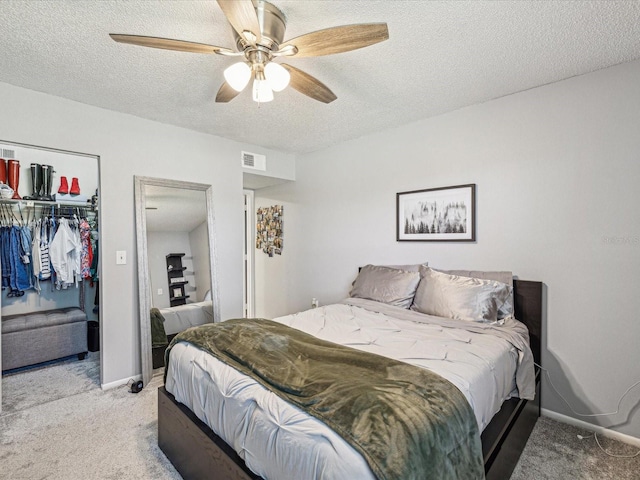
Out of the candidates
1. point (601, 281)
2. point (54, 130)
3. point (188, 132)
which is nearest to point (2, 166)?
point (54, 130)

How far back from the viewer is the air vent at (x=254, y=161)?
3.89 metres

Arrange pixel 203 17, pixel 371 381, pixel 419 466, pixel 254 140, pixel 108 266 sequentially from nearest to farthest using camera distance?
1. pixel 419 466
2. pixel 371 381
3. pixel 203 17
4. pixel 108 266
5. pixel 254 140

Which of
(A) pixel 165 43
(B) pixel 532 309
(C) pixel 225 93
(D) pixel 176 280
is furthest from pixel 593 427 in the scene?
(D) pixel 176 280

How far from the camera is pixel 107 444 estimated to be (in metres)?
2.07

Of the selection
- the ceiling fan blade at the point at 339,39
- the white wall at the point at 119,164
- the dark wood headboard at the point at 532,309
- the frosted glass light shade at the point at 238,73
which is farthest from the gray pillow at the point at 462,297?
the white wall at the point at 119,164

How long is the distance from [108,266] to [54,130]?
120 centimetres

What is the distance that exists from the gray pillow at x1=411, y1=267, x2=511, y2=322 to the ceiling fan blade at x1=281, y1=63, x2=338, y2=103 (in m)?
1.64

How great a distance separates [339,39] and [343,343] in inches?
63.9

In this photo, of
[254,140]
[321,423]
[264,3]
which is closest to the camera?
[321,423]

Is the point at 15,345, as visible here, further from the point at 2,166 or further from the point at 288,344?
the point at 288,344

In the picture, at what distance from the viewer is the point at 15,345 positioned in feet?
10.3

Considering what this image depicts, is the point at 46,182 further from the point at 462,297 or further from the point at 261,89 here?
the point at 462,297

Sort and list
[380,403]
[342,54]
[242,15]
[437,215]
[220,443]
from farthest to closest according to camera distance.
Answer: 1. [437,215]
2. [342,54]
3. [220,443]
4. [242,15]
5. [380,403]

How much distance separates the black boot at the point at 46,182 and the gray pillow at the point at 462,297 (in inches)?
158
